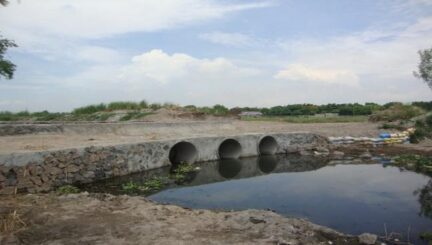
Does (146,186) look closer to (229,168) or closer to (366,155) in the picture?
(229,168)

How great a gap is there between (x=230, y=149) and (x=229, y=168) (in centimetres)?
275

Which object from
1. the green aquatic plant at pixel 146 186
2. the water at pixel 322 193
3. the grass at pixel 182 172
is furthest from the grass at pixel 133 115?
the green aquatic plant at pixel 146 186

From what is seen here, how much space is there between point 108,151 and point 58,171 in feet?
6.10

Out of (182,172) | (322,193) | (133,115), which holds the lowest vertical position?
(322,193)

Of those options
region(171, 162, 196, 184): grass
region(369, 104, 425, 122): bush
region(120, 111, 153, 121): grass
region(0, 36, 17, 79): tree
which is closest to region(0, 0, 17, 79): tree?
region(0, 36, 17, 79): tree

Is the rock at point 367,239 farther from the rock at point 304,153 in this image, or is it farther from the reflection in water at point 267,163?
the rock at point 304,153

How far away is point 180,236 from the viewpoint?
6.07m

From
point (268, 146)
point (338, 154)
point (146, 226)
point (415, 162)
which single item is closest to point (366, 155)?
point (338, 154)

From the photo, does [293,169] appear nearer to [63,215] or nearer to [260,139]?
[260,139]

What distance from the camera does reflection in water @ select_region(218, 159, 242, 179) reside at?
1414 cm

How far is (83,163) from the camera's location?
38.7ft

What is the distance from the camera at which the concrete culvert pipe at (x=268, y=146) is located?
18969 millimetres

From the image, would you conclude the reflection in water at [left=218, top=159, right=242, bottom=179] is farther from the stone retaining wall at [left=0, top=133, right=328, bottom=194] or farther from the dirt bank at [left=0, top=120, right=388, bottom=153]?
the dirt bank at [left=0, top=120, right=388, bottom=153]

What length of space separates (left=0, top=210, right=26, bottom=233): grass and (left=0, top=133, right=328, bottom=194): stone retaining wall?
3.02 metres
